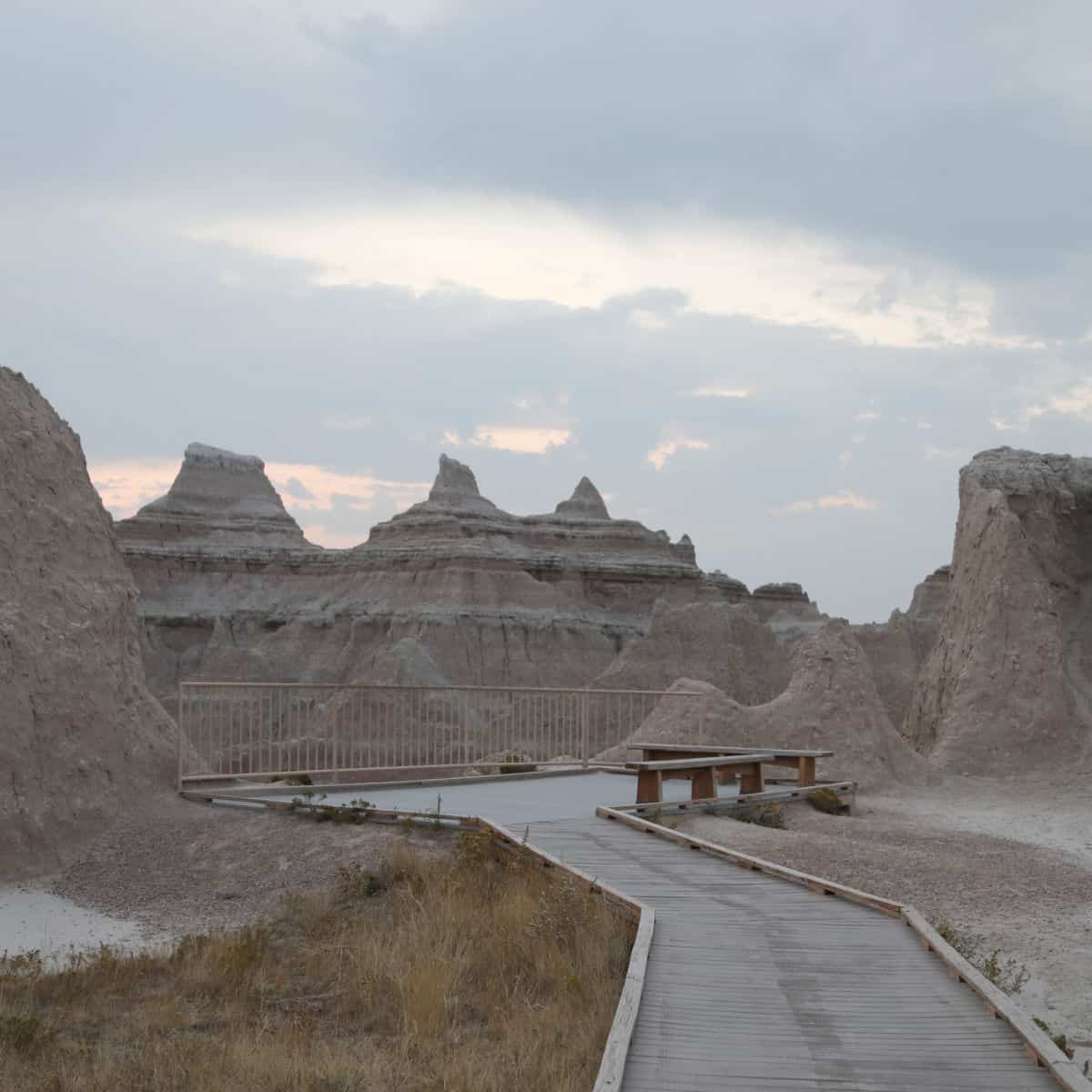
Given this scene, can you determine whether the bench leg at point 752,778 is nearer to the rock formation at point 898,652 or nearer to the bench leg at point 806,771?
the bench leg at point 806,771

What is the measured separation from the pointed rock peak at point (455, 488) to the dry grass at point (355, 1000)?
59.9 metres

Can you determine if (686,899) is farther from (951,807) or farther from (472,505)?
(472,505)

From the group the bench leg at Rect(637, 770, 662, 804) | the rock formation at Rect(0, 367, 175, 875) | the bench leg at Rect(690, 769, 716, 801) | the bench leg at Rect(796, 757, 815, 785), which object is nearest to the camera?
the rock formation at Rect(0, 367, 175, 875)

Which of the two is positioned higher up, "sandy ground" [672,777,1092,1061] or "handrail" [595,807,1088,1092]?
"handrail" [595,807,1088,1092]

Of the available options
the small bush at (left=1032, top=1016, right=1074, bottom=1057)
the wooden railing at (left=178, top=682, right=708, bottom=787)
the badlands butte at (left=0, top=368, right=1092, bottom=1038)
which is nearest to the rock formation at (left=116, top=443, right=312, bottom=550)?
the badlands butte at (left=0, top=368, right=1092, bottom=1038)

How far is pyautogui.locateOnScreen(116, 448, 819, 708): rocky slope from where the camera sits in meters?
58.7

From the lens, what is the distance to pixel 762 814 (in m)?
14.4

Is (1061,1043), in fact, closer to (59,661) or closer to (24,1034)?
(24,1034)

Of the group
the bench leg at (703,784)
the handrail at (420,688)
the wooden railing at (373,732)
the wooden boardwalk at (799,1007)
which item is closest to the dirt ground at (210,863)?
the wooden railing at (373,732)

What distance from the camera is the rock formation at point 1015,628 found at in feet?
65.5

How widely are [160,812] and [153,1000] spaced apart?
192 inches

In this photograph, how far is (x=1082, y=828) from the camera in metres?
15.2

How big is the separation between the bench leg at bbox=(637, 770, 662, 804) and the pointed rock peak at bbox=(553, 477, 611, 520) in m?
59.6

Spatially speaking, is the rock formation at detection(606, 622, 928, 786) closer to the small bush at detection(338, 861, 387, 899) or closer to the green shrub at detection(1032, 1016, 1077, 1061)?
the small bush at detection(338, 861, 387, 899)
